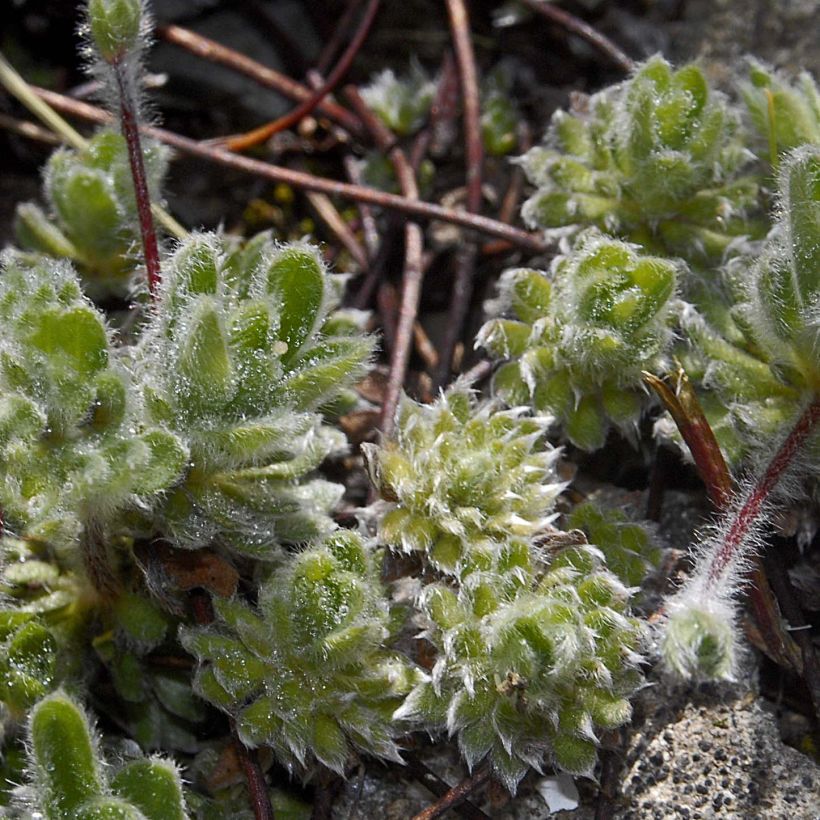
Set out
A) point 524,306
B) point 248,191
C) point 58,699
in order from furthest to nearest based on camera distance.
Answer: point 248,191
point 524,306
point 58,699

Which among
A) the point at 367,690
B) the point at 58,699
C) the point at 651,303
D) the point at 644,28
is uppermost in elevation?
the point at 644,28

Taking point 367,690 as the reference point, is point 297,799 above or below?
below

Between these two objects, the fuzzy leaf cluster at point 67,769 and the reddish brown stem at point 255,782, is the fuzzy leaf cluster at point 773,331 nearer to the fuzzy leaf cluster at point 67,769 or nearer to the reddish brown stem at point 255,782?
the reddish brown stem at point 255,782

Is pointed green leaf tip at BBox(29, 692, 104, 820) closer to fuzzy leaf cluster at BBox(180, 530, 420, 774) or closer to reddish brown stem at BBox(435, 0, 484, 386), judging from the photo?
fuzzy leaf cluster at BBox(180, 530, 420, 774)

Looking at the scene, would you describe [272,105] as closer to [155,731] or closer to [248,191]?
[248,191]

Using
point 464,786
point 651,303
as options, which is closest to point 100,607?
point 464,786

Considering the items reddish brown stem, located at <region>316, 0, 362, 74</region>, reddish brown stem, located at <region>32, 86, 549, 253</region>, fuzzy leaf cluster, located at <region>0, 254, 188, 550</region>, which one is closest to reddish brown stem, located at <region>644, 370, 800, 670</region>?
reddish brown stem, located at <region>32, 86, 549, 253</region>

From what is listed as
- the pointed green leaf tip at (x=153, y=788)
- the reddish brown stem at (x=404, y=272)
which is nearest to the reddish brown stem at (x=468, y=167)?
the reddish brown stem at (x=404, y=272)

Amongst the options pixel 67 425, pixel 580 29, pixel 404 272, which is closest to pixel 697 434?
pixel 404 272
